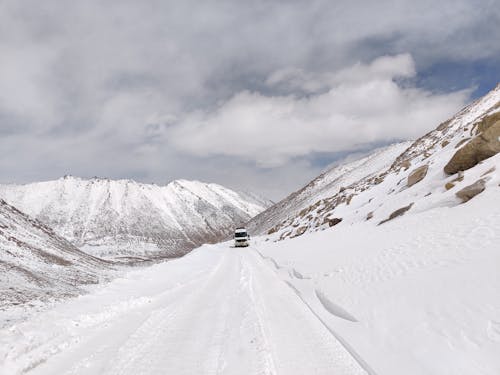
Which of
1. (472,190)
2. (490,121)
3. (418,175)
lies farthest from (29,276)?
(490,121)

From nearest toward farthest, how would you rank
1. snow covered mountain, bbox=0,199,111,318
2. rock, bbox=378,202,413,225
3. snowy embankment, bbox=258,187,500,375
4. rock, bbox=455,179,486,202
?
snowy embankment, bbox=258,187,500,375 → snow covered mountain, bbox=0,199,111,318 → rock, bbox=455,179,486,202 → rock, bbox=378,202,413,225

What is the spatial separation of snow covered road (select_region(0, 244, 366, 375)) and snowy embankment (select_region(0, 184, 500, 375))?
27 mm

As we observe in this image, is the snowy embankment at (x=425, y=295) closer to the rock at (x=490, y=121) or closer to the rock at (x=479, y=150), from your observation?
the rock at (x=479, y=150)

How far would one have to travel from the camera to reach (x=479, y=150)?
825 inches

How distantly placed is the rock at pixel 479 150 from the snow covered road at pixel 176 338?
17510mm

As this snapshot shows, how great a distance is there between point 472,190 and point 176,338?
15.9 m

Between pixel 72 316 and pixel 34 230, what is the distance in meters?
36.5

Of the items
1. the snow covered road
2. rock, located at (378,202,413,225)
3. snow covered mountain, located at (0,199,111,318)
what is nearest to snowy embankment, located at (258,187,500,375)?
the snow covered road

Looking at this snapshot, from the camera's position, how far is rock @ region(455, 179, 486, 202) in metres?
15.6

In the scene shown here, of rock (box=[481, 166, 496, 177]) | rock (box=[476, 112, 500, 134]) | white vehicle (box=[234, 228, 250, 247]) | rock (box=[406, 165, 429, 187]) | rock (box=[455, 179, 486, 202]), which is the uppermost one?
rock (box=[476, 112, 500, 134])

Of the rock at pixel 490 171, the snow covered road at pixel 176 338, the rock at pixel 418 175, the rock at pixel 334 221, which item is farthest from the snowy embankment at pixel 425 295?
the rock at pixel 334 221

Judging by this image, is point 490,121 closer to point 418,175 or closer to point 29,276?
point 418,175

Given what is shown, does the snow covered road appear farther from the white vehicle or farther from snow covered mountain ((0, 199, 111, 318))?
the white vehicle

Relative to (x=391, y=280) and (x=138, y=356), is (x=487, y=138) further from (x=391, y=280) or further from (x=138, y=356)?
(x=138, y=356)
